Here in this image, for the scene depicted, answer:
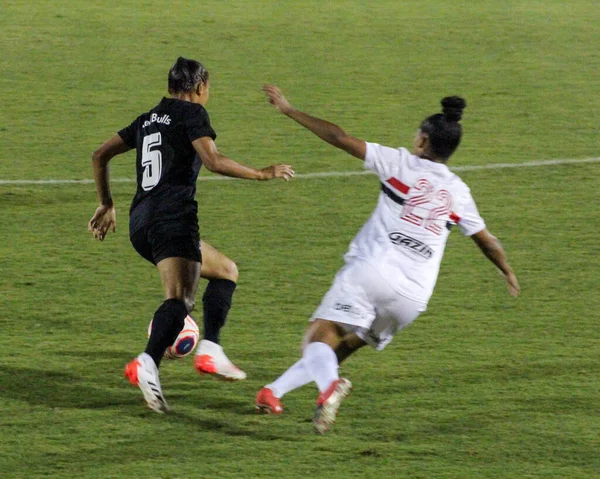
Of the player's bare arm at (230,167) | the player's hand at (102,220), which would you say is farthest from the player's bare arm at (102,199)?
the player's bare arm at (230,167)

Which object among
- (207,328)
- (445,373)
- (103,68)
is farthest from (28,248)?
(103,68)

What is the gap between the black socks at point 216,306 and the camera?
19.7 feet

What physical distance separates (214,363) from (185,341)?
1.05 ft

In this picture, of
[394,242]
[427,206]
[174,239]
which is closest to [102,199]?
[174,239]

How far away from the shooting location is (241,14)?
Result: 1541 cm

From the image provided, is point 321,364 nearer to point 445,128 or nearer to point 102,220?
point 445,128

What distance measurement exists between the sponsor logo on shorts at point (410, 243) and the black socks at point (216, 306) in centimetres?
113

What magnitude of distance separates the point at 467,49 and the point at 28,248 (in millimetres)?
7407

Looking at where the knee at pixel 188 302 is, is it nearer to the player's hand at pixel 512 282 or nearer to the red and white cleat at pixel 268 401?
the red and white cleat at pixel 268 401

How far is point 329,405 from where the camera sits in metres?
5.01

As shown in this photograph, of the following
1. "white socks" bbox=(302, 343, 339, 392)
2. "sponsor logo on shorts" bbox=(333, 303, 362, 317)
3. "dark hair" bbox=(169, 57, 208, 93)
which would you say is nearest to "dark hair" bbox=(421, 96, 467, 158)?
"sponsor logo on shorts" bbox=(333, 303, 362, 317)

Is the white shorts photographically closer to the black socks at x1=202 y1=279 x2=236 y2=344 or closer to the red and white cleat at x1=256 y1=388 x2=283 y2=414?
the red and white cleat at x1=256 y1=388 x2=283 y2=414

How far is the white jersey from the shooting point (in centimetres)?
529

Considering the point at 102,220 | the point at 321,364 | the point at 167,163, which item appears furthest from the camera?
the point at 102,220
